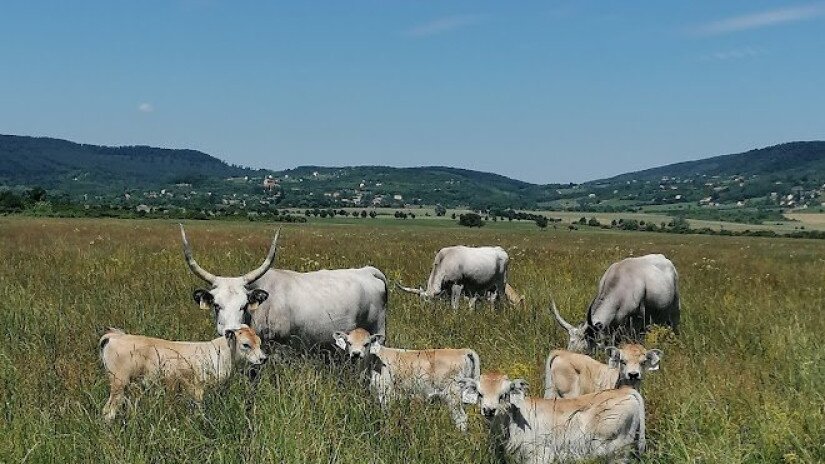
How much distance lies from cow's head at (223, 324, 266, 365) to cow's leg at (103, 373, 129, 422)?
981 millimetres

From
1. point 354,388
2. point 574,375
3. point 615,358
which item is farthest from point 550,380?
point 354,388

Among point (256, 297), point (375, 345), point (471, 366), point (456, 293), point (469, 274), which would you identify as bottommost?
point (456, 293)

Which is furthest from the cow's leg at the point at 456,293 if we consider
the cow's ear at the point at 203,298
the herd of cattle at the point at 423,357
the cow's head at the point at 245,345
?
the cow's head at the point at 245,345

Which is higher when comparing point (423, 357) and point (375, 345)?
point (375, 345)

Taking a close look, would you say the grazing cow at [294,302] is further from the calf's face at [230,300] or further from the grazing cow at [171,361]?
the grazing cow at [171,361]

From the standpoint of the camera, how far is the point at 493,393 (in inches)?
227

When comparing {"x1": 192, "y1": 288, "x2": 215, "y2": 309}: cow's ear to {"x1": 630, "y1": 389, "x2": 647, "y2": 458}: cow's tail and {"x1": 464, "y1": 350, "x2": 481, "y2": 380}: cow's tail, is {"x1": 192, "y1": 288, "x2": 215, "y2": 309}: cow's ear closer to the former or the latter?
{"x1": 464, "y1": 350, "x2": 481, "y2": 380}: cow's tail

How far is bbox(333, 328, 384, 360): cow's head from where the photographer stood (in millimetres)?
7391

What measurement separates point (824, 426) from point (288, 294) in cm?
554

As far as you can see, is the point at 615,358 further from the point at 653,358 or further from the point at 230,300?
the point at 230,300

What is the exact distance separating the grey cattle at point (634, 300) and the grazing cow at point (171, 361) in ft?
16.4

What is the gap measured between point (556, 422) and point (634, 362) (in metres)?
1.19

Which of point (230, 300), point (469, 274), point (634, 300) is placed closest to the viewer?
point (230, 300)

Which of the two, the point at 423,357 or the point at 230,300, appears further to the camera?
the point at 230,300
